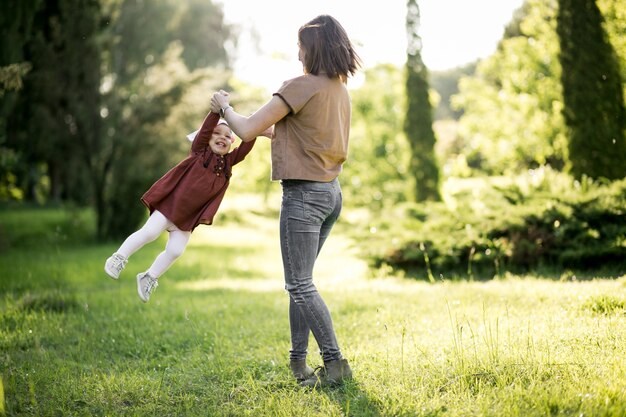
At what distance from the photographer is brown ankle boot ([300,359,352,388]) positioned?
3592mm

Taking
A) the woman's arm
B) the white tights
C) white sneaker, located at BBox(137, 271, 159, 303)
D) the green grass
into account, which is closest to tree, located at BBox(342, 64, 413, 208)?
the green grass

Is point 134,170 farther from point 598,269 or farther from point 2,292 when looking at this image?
point 598,269

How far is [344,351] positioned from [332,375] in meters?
0.88

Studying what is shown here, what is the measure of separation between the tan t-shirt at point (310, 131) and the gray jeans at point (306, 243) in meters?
0.09

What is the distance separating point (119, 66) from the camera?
2111 cm

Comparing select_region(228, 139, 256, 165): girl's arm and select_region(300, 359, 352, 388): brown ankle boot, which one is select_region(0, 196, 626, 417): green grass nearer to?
select_region(300, 359, 352, 388): brown ankle boot

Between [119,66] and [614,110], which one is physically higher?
[119,66]

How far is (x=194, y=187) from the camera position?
4121mm

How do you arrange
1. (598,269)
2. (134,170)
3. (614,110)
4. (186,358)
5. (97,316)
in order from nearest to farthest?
(186,358), (97,316), (598,269), (614,110), (134,170)

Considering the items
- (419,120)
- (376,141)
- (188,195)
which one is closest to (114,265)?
(188,195)

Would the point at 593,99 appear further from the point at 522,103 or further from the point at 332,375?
the point at 522,103

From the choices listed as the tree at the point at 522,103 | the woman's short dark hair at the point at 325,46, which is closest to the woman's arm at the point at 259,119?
the woman's short dark hair at the point at 325,46

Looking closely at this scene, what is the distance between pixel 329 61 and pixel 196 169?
1332mm

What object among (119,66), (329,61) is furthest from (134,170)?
(329,61)
